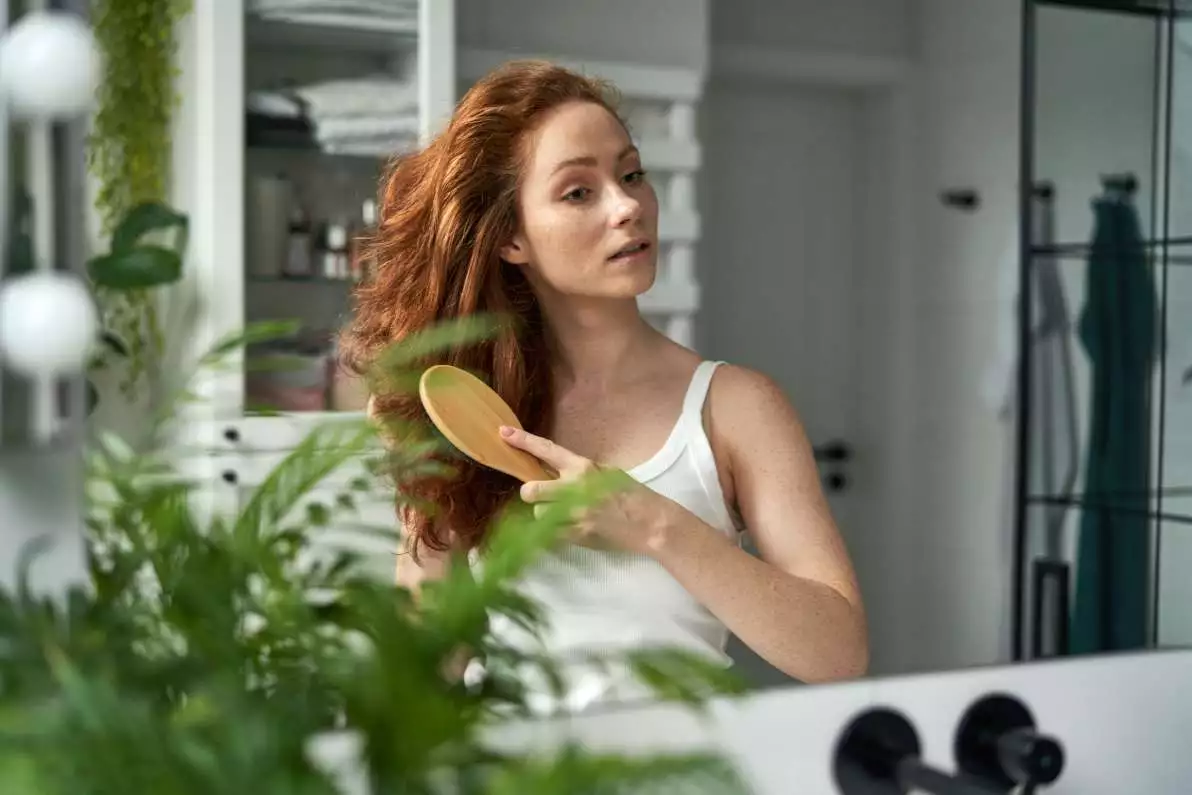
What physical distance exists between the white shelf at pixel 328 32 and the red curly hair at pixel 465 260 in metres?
0.06

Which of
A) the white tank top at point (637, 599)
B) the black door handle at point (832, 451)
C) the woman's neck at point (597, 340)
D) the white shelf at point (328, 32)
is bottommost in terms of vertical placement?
the white tank top at point (637, 599)

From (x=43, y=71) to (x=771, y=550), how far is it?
1.96ft

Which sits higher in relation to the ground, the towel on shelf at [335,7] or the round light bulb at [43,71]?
the towel on shelf at [335,7]

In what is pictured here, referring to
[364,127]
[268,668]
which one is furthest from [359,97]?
[268,668]

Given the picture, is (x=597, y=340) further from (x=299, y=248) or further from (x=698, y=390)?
(x=299, y=248)

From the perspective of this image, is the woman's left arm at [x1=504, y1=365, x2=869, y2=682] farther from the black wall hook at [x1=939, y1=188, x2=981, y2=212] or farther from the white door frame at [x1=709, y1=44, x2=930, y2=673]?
the black wall hook at [x1=939, y1=188, x2=981, y2=212]

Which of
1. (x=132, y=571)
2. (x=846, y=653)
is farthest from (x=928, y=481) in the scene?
(x=132, y=571)

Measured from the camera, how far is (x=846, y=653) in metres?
0.98

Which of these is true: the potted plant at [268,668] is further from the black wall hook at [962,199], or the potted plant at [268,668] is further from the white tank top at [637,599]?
the black wall hook at [962,199]

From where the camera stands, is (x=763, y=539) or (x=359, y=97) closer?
(x=359, y=97)

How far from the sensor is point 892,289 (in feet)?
3.15

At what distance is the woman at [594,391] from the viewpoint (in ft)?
2.80

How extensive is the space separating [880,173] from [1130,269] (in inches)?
11.3

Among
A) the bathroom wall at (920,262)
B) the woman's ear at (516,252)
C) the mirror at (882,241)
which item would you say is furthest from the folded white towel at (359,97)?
the bathroom wall at (920,262)
